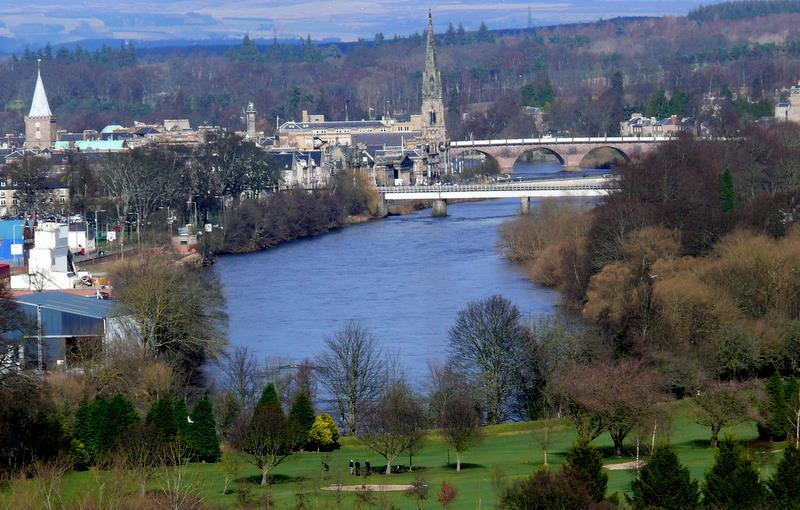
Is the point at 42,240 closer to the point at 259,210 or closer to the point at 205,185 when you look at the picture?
the point at 259,210

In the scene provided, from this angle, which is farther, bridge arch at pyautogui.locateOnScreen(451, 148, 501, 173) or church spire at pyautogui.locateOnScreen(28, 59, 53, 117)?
church spire at pyautogui.locateOnScreen(28, 59, 53, 117)

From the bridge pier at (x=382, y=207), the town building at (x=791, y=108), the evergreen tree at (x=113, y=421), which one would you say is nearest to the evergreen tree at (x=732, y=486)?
the evergreen tree at (x=113, y=421)

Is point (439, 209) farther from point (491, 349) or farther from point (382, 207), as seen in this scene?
point (491, 349)

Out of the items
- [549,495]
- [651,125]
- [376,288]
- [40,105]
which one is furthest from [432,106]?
[549,495]

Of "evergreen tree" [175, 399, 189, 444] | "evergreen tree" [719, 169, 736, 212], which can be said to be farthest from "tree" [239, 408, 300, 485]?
"evergreen tree" [719, 169, 736, 212]

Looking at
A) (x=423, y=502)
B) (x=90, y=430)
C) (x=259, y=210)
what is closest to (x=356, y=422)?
(x=90, y=430)

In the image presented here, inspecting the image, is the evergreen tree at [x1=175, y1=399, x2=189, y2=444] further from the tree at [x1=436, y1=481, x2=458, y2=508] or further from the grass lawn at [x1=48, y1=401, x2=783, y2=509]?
the tree at [x1=436, y1=481, x2=458, y2=508]

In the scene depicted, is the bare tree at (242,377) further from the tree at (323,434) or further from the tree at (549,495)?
the tree at (549,495)
